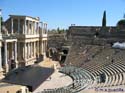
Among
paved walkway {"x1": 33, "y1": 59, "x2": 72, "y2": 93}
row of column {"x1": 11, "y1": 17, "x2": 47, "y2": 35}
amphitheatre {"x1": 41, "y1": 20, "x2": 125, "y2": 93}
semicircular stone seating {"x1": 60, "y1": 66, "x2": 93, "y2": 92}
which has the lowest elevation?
paved walkway {"x1": 33, "y1": 59, "x2": 72, "y2": 93}

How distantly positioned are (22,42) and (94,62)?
34.6 ft

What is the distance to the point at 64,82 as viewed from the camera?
24000 mm

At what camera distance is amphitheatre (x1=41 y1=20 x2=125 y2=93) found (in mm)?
20125

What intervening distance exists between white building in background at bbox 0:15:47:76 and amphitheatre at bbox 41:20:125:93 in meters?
4.37

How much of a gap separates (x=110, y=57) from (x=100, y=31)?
22000 millimetres

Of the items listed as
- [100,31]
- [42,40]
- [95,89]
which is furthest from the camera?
[100,31]

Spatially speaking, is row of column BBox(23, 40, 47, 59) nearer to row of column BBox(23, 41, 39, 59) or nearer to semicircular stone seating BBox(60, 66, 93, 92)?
row of column BBox(23, 41, 39, 59)

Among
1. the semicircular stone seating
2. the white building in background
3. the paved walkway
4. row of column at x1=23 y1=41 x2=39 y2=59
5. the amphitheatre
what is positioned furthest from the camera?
row of column at x1=23 y1=41 x2=39 y2=59

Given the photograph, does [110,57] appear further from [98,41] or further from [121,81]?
[98,41]

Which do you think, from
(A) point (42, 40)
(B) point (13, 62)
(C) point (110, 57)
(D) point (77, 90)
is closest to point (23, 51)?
(B) point (13, 62)

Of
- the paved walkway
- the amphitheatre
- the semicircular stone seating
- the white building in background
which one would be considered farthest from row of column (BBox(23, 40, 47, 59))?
the paved walkway

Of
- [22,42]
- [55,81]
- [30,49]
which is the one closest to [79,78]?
[55,81]

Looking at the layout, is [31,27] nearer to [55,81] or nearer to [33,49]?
[33,49]

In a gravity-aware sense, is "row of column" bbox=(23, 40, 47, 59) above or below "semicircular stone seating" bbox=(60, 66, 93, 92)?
above
